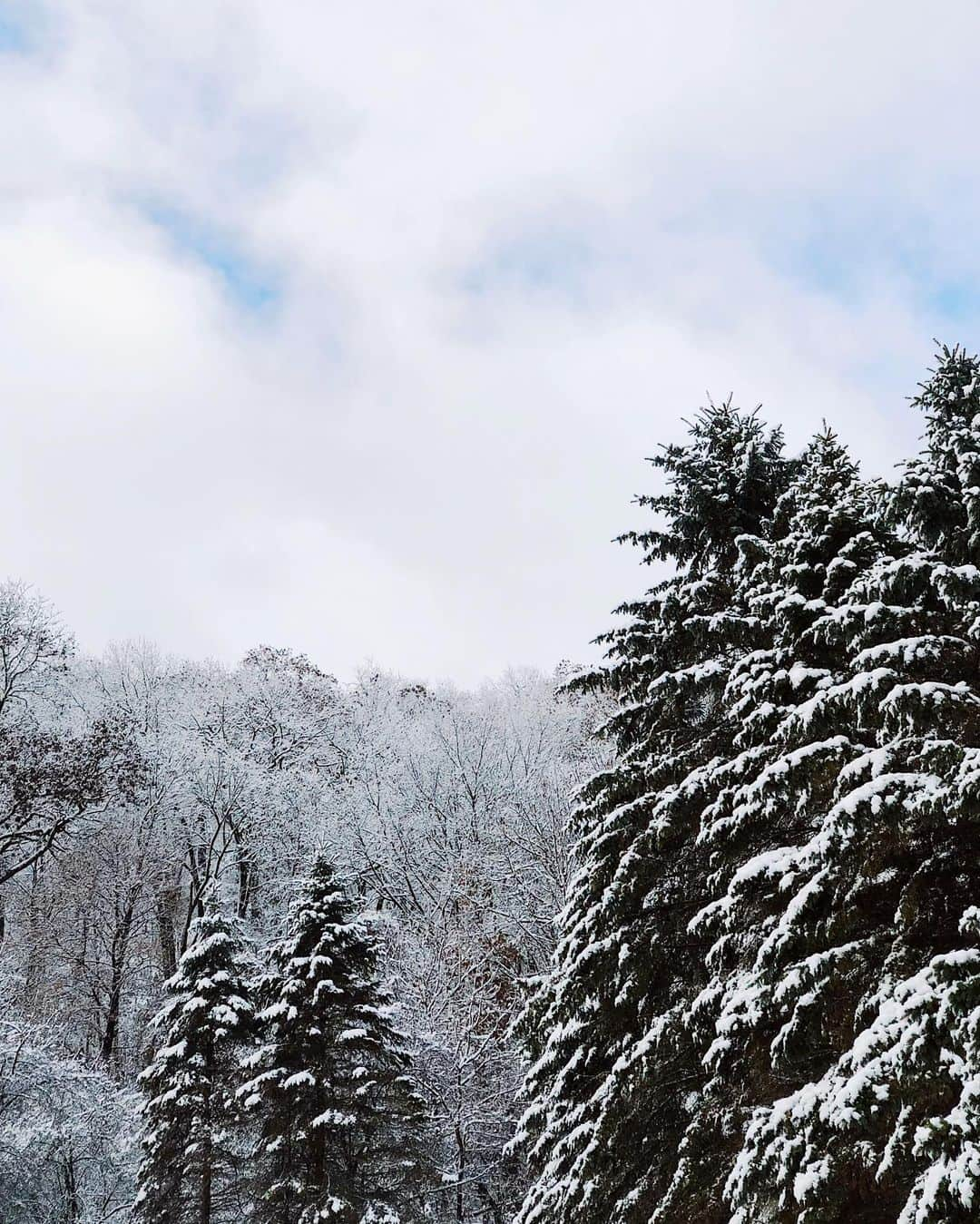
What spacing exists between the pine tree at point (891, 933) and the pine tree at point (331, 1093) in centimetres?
821

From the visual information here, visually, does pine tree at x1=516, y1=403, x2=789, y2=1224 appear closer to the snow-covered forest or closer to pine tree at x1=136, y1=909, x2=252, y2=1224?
the snow-covered forest

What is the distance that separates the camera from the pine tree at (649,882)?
1034 centimetres

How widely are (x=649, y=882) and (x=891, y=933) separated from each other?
3.42 meters

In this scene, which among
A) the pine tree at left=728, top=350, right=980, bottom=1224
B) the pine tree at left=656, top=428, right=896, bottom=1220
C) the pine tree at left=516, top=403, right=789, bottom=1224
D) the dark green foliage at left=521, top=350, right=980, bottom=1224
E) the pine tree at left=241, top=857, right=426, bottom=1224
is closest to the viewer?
the pine tree at left=728, top=350, right=980, bottom=1224

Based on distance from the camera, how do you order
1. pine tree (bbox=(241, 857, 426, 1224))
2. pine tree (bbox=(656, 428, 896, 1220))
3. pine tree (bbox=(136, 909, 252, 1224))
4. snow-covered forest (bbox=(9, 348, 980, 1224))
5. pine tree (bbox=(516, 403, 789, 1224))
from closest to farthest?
1. snow-covered forest (bbox=(9, 348, 980, 1224))
2. pine tree (bbox=(656, 428, 896, 1220))
3. pine tree (bbox=(516, 403, 789, 1224))
4. pine tree (bbox=(241, 857, 426, 1224))
5. pine tree (bbox=(136, 909, 252, 1224))

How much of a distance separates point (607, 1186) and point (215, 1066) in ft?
28.1

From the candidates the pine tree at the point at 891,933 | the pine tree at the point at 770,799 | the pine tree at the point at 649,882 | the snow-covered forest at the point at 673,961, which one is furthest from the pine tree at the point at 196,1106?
the pine tree at the point at 891,933

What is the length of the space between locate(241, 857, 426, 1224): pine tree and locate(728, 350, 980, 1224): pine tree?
8211 millimetres

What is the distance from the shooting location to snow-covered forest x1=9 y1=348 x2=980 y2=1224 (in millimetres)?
7559

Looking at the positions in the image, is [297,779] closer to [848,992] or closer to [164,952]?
[164,952]

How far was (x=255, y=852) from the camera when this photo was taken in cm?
3422

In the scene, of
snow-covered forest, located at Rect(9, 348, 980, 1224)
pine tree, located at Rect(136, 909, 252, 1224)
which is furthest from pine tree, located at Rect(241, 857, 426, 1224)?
pine tree, located at Rect(136, 909, 252, 1224)

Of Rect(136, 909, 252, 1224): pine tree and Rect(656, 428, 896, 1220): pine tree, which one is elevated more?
Rect(656, 428, 896, 1220): pine tree

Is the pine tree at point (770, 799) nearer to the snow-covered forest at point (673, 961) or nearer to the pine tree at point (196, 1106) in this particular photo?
the snow-covered forest at point (673, 961)
